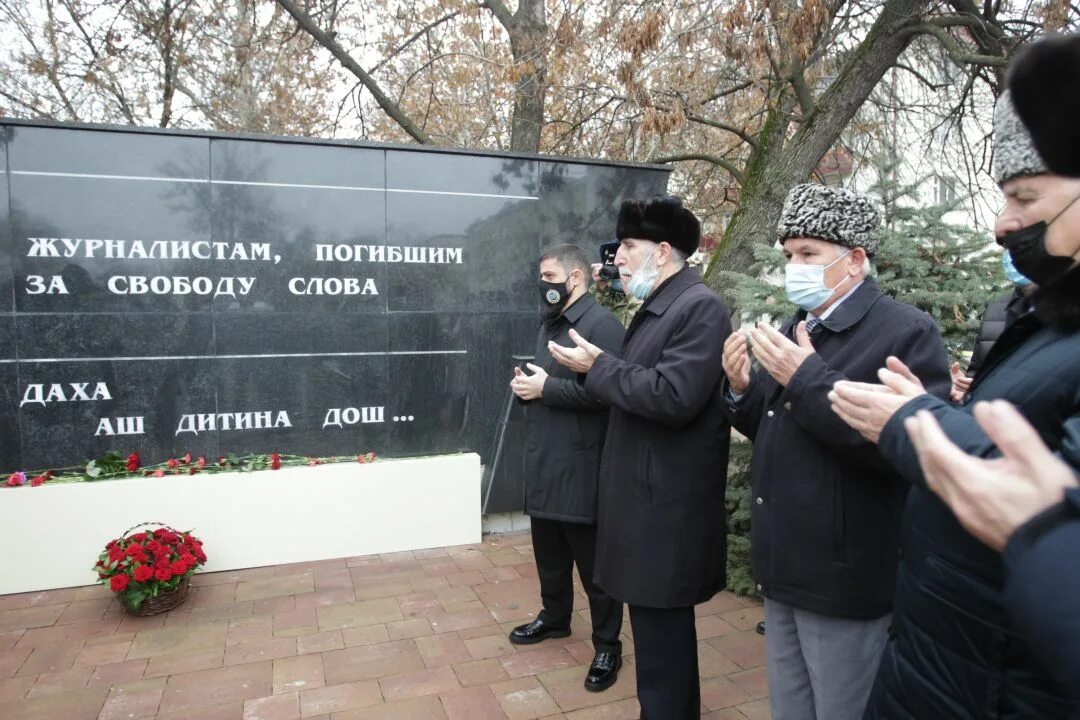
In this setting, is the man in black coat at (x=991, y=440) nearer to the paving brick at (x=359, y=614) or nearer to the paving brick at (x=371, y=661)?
the paving brick at (x=371, y=661)

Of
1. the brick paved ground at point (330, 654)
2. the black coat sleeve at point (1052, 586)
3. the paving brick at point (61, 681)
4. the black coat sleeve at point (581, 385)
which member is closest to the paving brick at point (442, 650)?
the brick paved ground at point (330, 654)

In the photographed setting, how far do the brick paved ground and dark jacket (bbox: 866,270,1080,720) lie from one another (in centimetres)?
173

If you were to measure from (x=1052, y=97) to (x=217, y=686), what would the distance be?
3380mm

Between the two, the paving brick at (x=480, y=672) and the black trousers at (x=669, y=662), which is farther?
the paving brick at (x=480, y=672)

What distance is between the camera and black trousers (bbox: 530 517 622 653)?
307cm

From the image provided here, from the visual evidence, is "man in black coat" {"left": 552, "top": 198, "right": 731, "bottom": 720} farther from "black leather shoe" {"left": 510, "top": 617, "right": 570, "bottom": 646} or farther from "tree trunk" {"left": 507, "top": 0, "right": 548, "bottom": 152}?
"tree trunk" {"left": 507, "top": 0, "right": 548, "bottom": 152}

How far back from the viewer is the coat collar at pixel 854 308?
186 cm

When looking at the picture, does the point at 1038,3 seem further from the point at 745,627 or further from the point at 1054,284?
the point at 1054,284

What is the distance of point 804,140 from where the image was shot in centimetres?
602

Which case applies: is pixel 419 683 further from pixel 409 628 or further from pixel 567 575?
pixel 567 575

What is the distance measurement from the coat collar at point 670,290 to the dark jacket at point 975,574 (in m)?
1.21

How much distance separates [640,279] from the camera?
2.62 m

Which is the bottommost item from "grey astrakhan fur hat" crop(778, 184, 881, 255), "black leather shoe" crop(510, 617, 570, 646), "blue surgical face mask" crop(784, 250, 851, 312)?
"black leather shoe" crop(510, 617, 570, 646)

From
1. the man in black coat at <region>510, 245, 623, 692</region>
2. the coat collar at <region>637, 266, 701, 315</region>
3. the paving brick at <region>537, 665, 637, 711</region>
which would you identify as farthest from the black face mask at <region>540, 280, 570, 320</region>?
the paving brick at <region>537, 665, 637, 711</region>
